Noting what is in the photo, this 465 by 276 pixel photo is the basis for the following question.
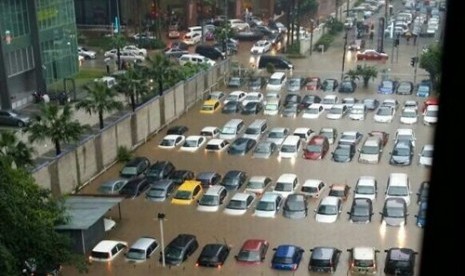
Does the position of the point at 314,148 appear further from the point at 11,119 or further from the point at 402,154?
the point at 11,119

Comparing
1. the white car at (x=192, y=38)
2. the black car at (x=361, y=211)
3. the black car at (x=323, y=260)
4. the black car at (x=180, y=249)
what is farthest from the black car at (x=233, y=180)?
the white car at (x=192, y=38)

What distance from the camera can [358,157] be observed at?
20406 millimetres

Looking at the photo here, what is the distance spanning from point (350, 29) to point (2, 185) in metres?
37.3

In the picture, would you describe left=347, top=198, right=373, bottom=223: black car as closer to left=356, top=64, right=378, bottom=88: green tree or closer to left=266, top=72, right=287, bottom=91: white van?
left=266, top=72, right=287, bottom=91: white van

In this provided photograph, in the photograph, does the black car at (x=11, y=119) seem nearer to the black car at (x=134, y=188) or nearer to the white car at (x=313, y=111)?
the black car at (x=134, y=188)

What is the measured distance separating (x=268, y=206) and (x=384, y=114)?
975 centimetres

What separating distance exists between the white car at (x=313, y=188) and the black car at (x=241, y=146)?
3708 millimetres

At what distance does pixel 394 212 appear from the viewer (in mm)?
15789

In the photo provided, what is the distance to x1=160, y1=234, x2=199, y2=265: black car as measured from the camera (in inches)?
551

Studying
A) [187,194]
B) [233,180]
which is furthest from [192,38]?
[187,194]

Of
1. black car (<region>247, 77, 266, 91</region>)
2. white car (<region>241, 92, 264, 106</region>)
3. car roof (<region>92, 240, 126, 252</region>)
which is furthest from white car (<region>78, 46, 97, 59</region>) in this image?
car roof (<region>92, 240, 126, 252</region>)

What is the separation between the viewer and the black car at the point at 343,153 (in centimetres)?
2025

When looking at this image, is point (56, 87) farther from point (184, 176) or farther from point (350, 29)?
point (350, 29)

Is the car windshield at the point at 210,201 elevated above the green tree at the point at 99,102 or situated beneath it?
situated beneath
